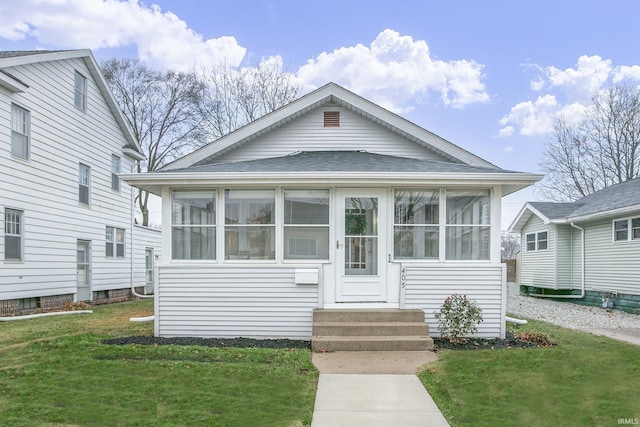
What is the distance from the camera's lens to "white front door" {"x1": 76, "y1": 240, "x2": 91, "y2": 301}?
13649mm

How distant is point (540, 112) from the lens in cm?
2647

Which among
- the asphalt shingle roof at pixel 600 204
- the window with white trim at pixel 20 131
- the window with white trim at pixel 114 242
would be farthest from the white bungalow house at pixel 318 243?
the window with white trim at pixel 114 242

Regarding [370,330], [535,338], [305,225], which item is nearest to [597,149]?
[535,338]

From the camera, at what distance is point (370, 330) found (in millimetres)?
6836

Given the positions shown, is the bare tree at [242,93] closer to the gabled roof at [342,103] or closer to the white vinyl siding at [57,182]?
the white vinyl siding at [57,182]

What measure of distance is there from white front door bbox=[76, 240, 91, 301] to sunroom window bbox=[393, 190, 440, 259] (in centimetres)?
1061

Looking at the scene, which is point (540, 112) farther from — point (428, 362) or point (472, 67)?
point (428, 362)

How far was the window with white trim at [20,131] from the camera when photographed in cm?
1080

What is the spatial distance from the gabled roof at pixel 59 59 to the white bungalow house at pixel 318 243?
5.39 metres

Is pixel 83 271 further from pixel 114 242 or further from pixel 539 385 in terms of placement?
pixel 539 385

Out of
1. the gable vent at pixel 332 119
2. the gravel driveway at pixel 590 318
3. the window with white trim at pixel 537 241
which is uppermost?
the gable vent at pixel 332 119

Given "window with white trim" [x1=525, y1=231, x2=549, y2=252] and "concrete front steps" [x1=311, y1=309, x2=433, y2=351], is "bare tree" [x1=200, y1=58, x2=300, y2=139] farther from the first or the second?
"concrete front steps" [x1=311, y1=309, x2=433, y2=351]

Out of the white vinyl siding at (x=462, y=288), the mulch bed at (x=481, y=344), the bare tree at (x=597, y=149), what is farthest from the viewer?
the bare tree at (x=597, y=149)

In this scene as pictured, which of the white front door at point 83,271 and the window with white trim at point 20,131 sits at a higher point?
the window with white trim at point 20,131
